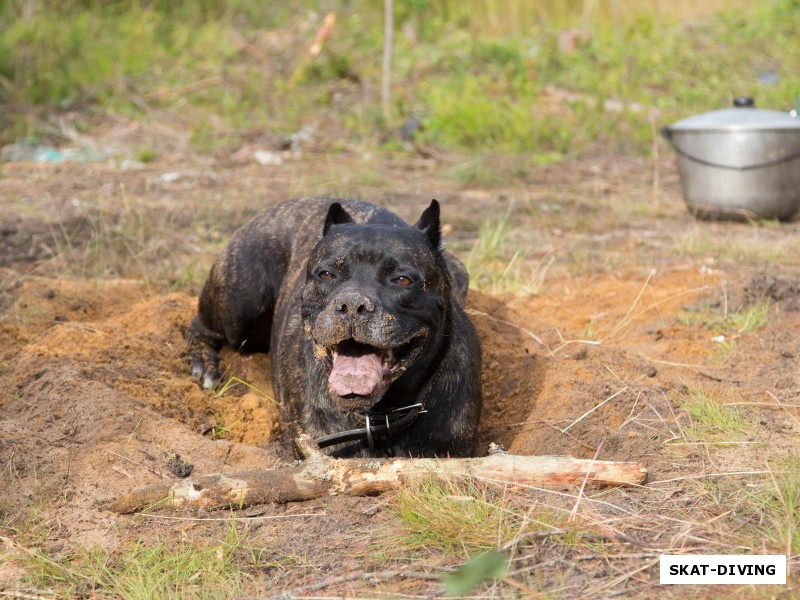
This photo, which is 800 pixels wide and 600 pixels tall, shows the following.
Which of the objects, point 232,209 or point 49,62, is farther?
point 49,62

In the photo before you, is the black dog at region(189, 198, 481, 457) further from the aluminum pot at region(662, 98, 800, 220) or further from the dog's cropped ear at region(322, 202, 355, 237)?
the aluminum pot at region(662, 98, 800, 220)

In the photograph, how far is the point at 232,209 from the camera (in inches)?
351

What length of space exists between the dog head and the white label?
1419mm

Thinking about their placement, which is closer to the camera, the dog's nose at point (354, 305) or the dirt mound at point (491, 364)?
the dog's nose at point (354, 305)

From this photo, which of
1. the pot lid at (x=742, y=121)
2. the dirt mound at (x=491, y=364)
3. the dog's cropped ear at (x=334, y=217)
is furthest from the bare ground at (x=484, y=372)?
the dog's cropped ear at (x=334, y=217)

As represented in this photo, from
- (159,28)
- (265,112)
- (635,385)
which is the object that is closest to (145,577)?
(635,385)

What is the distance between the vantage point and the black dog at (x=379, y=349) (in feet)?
12.9

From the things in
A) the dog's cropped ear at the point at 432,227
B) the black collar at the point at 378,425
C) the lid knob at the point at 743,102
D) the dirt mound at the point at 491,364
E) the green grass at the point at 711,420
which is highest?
the dog's cropped ear at the point at 432,227

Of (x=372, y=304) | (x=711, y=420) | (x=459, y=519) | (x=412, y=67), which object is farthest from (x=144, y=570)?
(x=412, y=67)

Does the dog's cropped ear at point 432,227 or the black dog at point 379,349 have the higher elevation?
the dog's cropped ear at point 432,227

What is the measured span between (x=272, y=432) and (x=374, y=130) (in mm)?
7637

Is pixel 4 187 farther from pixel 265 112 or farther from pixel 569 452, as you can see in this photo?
pixel 569 452

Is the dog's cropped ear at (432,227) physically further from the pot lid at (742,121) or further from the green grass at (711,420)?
the pot lid at (742,121)

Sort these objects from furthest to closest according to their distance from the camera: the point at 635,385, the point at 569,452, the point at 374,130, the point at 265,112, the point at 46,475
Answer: the point at 265,112
the point at 374,130
the point at 635,385
the point at 569,452
the point at 46,475
